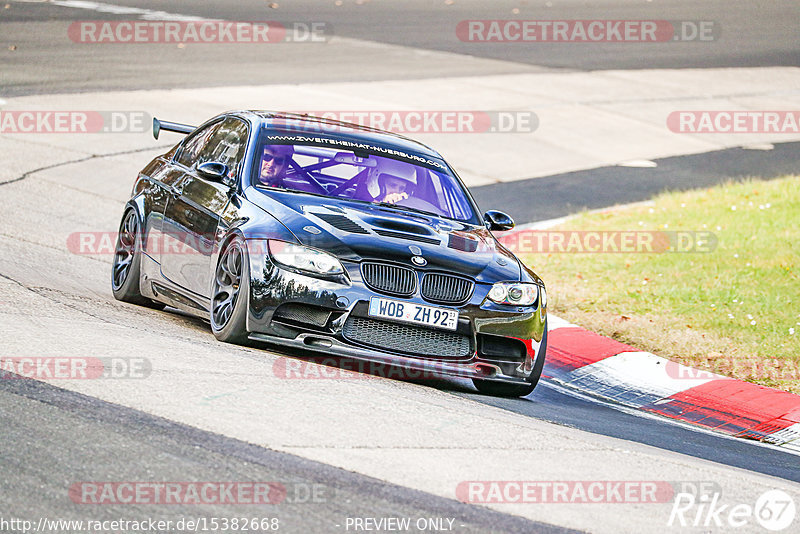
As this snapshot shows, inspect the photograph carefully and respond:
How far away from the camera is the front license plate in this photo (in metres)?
7.19

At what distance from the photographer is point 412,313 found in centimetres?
723

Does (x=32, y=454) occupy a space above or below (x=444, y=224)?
below

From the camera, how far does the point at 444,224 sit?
8320 mm

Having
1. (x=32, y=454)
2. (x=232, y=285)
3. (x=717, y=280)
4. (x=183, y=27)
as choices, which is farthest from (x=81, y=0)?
(x=32, y=454)

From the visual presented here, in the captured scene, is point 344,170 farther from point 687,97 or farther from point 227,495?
point 687,97

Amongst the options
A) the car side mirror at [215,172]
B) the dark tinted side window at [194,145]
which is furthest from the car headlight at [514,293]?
the dark tinted side window at [194,145]

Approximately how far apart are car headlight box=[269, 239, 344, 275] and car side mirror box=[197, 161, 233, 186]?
120 centimetres

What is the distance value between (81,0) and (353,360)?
69.2 ft

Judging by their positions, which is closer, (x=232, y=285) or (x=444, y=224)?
(x=232, y=285)

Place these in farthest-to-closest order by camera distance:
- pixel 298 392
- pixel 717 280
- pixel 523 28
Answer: pixel 523 28 < pixel 717 280 < pixel 298 392

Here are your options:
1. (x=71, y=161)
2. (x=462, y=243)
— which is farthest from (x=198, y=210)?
(x=71, y=161)

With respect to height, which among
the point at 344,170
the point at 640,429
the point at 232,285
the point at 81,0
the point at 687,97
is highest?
the point at 81,0

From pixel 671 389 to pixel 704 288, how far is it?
2661 millimetres

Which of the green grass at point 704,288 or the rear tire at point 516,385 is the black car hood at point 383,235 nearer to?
the rear tire at point 516,385
